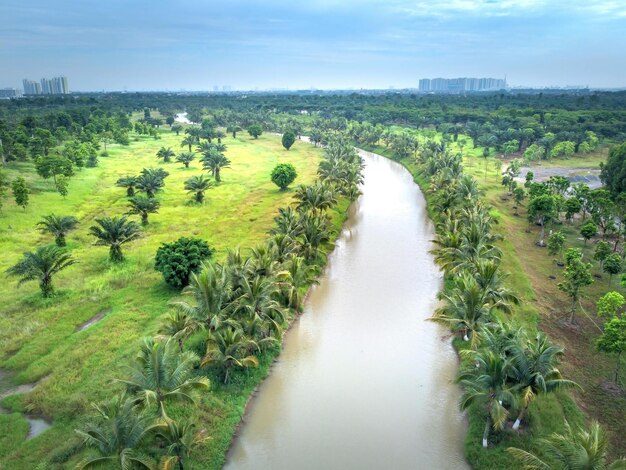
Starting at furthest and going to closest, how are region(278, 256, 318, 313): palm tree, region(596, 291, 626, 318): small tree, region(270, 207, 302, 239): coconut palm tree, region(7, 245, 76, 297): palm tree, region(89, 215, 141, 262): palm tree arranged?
region(89, 215, 141, 262): palm tree → region(270, 207, 302, 239): coconut palm tree → region(7, 245, 76, 297): palm tree → region(278, 256, 318, 313): palm tree → region(596, 291, 626, 318): small tree

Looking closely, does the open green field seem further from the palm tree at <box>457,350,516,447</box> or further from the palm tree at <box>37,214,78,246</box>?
the palm tree at <box>457,350,516,447</box>

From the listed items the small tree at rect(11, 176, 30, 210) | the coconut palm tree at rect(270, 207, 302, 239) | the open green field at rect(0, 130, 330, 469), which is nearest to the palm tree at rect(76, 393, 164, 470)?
the open green field at rect(0, 130, 330, 469)

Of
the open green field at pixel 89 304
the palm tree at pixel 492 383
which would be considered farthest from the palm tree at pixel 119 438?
the palm tree at pixel 492 383

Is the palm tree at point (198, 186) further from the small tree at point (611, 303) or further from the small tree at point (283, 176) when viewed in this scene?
the small tree at point (611, 303)

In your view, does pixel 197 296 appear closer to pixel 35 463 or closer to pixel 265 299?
pixel 265 299

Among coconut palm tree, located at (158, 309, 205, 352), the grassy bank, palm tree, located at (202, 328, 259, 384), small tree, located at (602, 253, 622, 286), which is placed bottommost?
the grassy bank

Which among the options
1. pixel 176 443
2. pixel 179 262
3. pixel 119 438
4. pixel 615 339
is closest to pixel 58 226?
pixel 179 262
